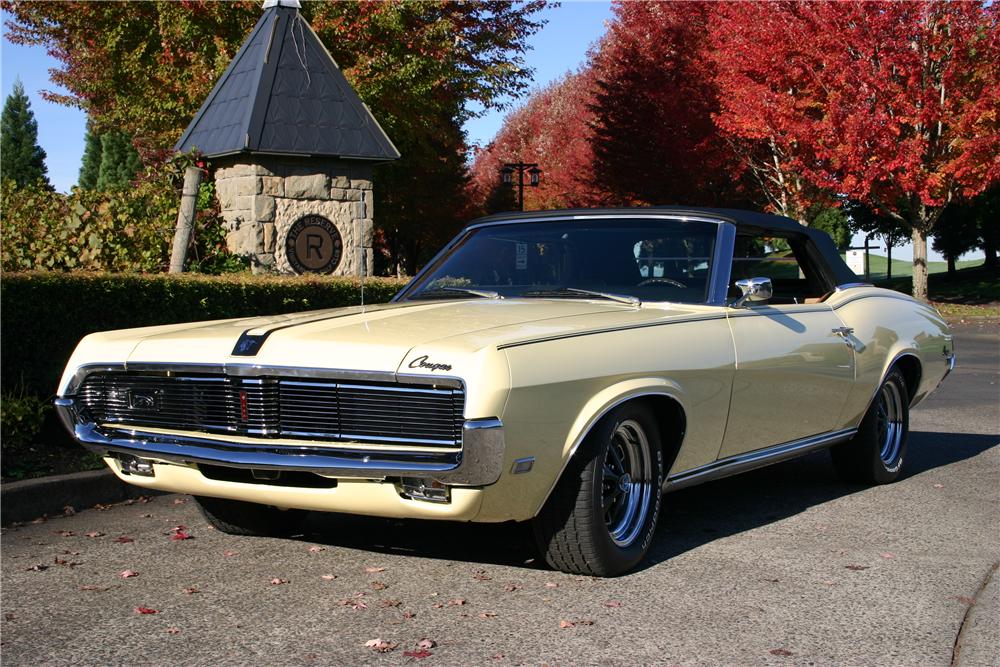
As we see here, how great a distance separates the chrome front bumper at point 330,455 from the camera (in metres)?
4.02

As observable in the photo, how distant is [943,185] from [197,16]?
51.2 ft

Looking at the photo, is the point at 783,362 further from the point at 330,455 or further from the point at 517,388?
the point at 330,455

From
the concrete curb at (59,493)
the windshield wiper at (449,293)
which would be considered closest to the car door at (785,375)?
the windshield wiper at (449,293)

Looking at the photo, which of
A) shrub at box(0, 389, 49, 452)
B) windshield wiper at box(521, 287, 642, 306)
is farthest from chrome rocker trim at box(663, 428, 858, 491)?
shrub at box(0, 389, 49, 452)

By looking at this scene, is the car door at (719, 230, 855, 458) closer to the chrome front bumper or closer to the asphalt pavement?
the asphalt pavement

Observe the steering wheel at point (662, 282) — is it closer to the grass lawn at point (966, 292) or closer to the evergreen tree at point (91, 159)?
the grass lawn at point (966, 292)

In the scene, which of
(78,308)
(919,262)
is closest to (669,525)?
(78,308)

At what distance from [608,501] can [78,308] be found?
14.6 ft

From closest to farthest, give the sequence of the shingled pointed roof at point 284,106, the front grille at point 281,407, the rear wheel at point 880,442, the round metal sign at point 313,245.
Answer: the front grille at point 281,407, the rear wheel at point 880,442, the shingled pointed roof at point 284,106, the round metal sign at point 313,245

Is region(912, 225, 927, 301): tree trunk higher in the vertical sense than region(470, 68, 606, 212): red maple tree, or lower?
lower

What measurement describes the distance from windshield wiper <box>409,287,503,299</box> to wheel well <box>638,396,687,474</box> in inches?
41.6

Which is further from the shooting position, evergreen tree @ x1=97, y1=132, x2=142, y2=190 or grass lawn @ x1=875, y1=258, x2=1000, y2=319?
evergreen tree @ x1=97, y1=132, x2=142, y2=190

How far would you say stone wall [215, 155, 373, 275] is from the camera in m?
14.6

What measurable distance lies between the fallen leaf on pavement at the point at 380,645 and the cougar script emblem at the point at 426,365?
96 centimetres
